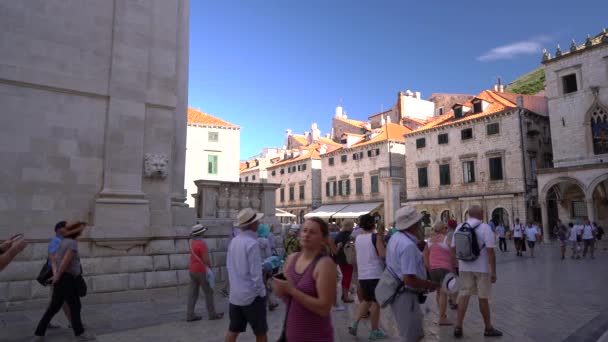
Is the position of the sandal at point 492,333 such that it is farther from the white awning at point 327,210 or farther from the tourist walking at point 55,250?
the white awning at point 327,210

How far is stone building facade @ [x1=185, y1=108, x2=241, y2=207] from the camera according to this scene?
39.5 metres

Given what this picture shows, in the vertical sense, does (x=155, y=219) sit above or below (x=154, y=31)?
below

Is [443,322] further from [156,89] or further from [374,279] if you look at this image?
[156,89]

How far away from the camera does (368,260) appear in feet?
19.6

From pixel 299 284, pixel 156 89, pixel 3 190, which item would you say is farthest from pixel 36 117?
pixel 299 284

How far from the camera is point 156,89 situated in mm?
9406

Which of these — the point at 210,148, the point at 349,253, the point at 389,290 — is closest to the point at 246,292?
the point at 389,290

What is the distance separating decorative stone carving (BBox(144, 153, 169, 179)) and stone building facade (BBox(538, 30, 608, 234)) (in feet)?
90.3

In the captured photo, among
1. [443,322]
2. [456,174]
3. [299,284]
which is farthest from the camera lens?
[456,174]

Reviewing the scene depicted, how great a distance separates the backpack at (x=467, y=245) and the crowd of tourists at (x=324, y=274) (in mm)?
13

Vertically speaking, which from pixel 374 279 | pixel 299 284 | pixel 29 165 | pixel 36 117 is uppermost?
pixel 36 117

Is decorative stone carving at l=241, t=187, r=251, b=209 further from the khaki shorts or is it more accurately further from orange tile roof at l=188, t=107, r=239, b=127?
orange tile roof at l=188, t=107, r=239, b=127

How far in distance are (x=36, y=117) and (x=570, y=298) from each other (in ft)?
36.9

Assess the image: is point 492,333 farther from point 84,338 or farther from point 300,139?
point 300,139
